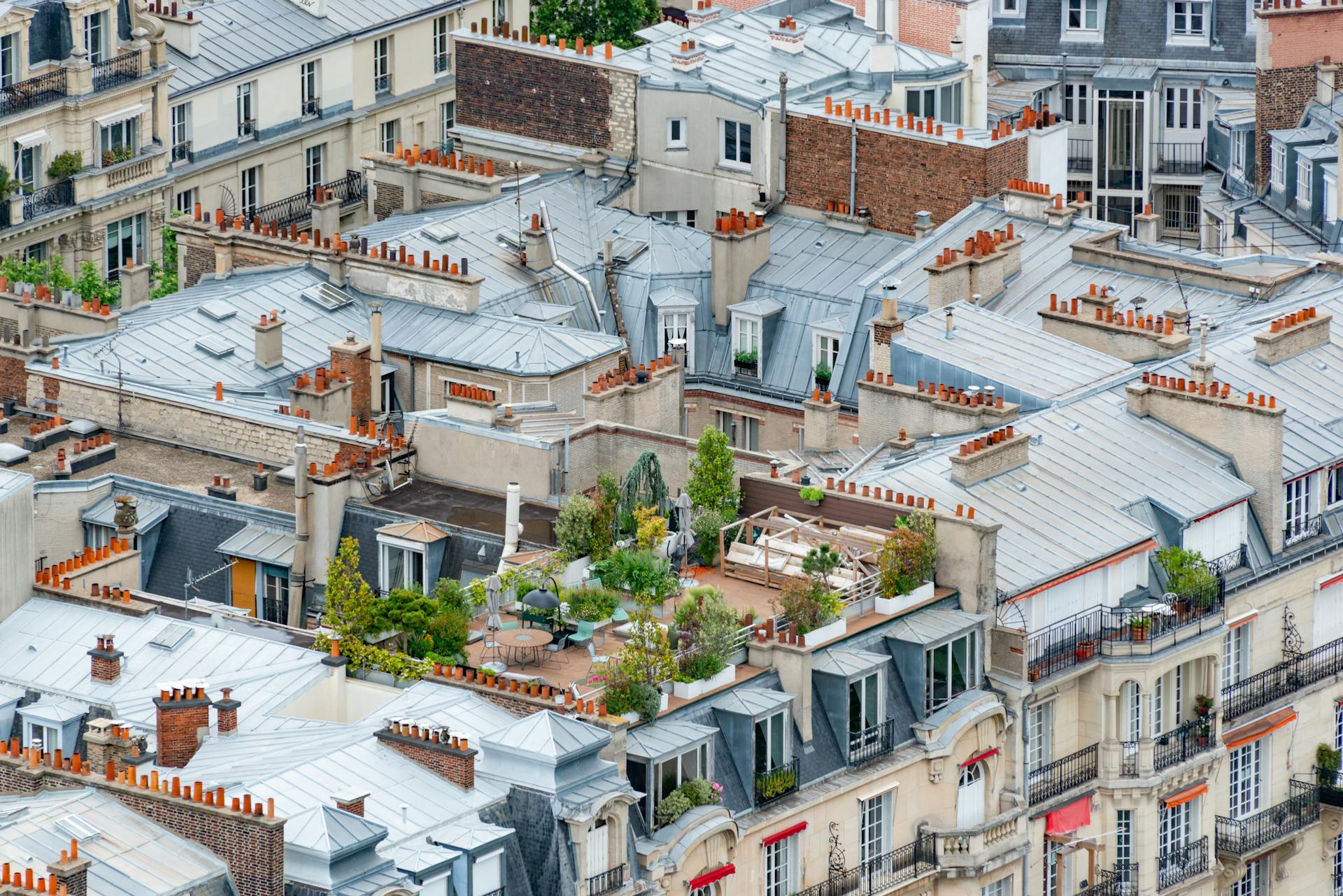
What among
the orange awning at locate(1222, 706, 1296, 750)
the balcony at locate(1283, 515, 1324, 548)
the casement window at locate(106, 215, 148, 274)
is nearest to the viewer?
the orange awning at locate(1222, 706, 1296, 750)


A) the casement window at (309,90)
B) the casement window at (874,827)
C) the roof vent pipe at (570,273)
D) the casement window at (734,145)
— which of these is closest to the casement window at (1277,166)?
the casement window at (734,145)

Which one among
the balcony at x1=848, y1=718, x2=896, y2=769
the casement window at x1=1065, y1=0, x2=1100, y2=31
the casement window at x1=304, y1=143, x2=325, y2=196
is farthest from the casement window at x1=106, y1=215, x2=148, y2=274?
the balcony at x1=848, y1=718, x2=896, y2=769

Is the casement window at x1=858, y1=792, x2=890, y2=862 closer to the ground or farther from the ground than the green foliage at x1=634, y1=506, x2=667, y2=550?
closer to the ground

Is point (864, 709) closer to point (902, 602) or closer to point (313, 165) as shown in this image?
point (902, 602)

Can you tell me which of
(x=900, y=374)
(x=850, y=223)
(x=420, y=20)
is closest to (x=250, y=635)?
(x=900, y=374)

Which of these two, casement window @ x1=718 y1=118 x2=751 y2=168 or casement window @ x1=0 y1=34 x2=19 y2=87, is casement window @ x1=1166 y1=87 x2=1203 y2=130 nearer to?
casement window @ x1=718 y1=118 x2=751 y2=168

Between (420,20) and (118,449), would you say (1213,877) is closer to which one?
(118,449)
